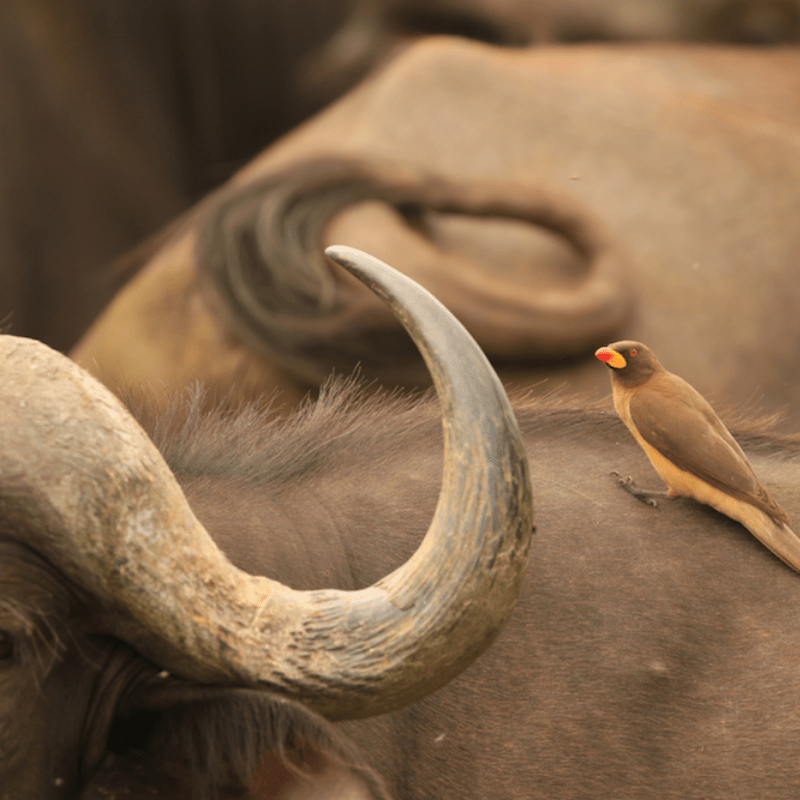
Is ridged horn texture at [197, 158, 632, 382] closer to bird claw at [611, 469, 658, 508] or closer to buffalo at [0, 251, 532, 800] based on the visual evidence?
bird claw at [611, 469, 658, 508]

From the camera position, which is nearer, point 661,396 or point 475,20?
point 661,396

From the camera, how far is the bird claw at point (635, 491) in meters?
1.93

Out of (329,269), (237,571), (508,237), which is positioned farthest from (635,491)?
(508,237)

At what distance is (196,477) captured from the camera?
5.98 ft

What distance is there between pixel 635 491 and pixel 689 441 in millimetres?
273

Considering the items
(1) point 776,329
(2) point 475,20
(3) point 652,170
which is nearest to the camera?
(1) point 776,329

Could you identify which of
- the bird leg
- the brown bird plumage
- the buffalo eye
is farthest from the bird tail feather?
the buffalo eye

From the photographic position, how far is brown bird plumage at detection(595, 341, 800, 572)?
1697 mm

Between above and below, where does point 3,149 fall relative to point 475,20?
below

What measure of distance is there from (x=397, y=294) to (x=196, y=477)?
1.95 ft

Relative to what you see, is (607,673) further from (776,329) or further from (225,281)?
(776,329)

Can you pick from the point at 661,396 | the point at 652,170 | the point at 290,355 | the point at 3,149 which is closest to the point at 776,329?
the point at 652,170

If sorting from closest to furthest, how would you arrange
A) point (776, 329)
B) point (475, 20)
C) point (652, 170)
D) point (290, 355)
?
point (290, 355) < point (776, 329) < point (652, 170) < point (475, 20)

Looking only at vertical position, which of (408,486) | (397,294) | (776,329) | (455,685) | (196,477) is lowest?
(776,329)
